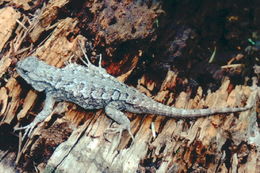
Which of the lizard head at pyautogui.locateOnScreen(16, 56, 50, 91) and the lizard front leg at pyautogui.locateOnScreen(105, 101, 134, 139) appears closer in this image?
the lizard head at pyautogui.locateOnScreen(16, 56, 50, 91)

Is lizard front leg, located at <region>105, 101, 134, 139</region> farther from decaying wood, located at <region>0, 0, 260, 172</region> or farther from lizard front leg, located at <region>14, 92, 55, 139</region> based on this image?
lizard front leg, located at <region>14, 92, 55, 139</region>

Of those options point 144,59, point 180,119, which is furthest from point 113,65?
point 180,119

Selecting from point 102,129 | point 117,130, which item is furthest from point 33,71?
point 117,130

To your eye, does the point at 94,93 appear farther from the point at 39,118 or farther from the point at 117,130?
the point at 39,118

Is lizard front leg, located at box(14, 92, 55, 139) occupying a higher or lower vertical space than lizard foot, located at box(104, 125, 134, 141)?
lower

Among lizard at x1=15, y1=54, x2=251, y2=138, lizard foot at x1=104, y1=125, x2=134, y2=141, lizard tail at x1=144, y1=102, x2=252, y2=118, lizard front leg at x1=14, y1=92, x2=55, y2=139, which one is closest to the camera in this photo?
lizard front leg at x1=14, y1=92, x2=55, y2=139

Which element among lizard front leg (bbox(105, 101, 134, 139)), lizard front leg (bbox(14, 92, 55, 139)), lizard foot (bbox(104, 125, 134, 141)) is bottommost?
lizard front leg (bbox(14, 92, 55, 139))

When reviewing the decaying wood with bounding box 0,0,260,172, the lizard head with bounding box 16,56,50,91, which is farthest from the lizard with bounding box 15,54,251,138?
the decaying wood with bounding box 0,0,260,172
